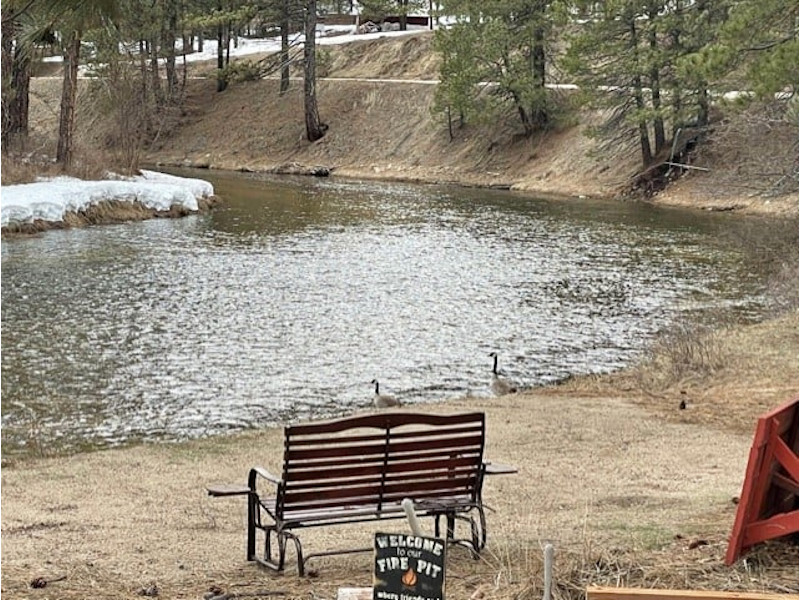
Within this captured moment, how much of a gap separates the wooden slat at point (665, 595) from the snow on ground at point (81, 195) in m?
22.1

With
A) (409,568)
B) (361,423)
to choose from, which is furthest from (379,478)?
Result: (409,568)

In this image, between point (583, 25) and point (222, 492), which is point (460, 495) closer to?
point (222, 492)

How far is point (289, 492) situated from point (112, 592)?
1051mm

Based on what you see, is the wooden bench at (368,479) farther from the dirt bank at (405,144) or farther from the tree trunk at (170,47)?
the tree trunk at (170,47)

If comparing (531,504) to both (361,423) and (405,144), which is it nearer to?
(361,423)

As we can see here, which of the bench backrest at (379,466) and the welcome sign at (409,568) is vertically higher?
the welcome sign at (409,568)

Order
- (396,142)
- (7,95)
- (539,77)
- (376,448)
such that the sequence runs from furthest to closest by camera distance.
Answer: (396,142), (539,77), (7,95), (376,448)

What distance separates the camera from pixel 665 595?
471 centimetres

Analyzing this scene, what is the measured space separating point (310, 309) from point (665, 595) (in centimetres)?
1361

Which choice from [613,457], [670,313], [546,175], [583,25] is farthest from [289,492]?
[546,175]

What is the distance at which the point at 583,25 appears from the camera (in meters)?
38.6

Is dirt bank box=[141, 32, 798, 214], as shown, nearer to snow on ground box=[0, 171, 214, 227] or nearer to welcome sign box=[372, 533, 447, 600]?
snow on ground box=[0, 171, 214, 227]

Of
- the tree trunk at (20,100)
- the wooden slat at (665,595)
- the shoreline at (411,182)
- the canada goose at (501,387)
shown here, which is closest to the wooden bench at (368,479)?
the wooden slat at (665,595)

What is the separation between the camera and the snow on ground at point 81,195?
26.8 metres
